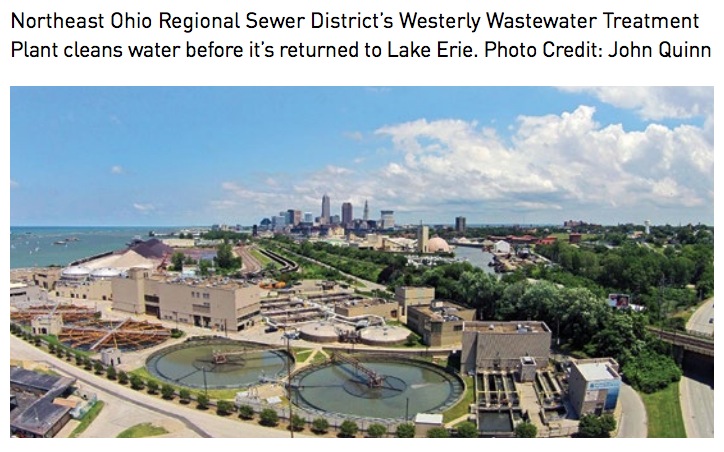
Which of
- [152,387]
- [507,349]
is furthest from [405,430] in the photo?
[152,387]

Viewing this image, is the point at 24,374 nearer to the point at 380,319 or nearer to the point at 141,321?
the point at 141,321

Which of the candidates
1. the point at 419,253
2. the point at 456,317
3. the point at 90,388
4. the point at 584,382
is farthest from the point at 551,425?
the point at 419,253

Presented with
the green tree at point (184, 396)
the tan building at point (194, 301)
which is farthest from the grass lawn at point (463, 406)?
the tan building at point (194, 301)

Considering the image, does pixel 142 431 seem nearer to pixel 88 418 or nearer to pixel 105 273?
pixel 88 418

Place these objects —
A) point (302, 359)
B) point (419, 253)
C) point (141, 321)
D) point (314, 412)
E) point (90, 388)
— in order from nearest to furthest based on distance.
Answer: point (314, 412)
point (90, 388)
point (302, 359)
point (141, 321)
point (419, 253)

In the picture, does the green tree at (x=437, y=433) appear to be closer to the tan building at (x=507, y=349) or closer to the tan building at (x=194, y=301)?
the tan building at (x=507, y=349)
